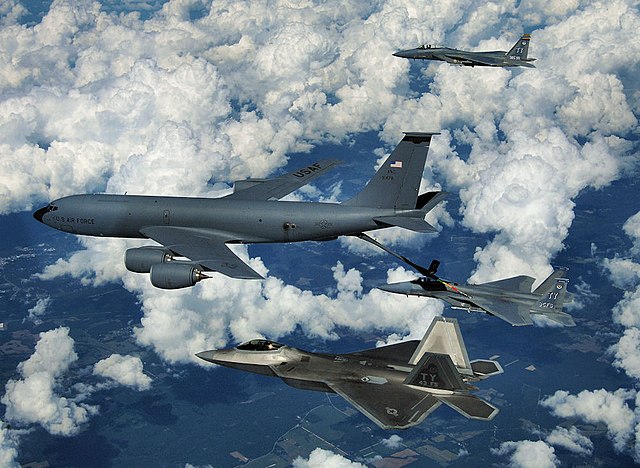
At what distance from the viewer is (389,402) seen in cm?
3847

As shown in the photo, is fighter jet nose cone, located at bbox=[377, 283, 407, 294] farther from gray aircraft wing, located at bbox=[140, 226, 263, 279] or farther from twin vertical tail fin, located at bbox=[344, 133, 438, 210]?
gray aircraft wing, located at bbox=[140, 226, 263, 279]

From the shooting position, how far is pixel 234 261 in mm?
42312

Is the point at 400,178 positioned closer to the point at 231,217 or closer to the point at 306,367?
the point at 231,217

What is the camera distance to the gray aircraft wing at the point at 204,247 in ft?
132

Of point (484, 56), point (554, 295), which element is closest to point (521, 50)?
point (484, 56)

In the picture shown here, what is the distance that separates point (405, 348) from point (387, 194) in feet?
40.7

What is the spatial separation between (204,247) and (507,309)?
33.8 meters

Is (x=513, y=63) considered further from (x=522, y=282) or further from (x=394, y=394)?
(x=394, y=394)

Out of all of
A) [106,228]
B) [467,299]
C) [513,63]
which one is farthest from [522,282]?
[513,63]

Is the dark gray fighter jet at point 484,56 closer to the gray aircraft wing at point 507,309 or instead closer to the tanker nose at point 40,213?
the gray aircraft wing at point 507,309

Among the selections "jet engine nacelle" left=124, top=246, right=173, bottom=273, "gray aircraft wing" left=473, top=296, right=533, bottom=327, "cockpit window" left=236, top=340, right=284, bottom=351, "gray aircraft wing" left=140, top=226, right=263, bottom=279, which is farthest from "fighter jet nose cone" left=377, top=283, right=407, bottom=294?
"jet engine nacelle" left=124, top=246, right=173, bottom=273

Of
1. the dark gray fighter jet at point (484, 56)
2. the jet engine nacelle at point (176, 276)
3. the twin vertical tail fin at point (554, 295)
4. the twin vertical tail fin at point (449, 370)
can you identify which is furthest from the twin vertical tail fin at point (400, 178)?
the dark gray fighter jet at point (484, 56)

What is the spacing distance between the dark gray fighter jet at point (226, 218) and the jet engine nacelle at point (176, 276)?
0.24 ft

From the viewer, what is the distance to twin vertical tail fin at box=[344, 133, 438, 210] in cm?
4503
